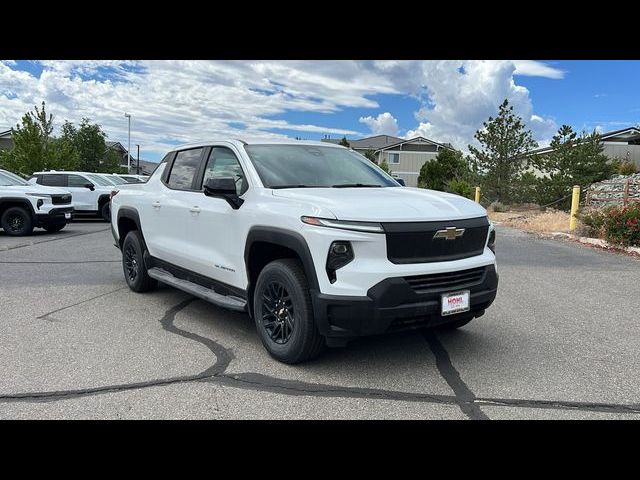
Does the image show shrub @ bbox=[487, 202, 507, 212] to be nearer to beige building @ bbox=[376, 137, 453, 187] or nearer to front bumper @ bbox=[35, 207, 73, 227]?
front bumper @ bbox=[35, 207, 73, 227]

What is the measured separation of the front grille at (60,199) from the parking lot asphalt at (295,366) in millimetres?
7065

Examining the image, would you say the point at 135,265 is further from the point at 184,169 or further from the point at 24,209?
the point at 24,209

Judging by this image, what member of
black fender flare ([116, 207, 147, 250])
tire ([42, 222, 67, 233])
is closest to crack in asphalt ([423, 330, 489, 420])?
black fender flare ([116, 207, 147, 250])

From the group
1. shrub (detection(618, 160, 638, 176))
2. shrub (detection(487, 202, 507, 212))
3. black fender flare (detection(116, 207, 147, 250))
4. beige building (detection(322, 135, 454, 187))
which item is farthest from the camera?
beige building (detection(322, 135, 454, 187))

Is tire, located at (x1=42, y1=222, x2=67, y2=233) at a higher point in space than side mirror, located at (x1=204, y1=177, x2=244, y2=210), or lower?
lower

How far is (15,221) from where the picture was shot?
13250 mm

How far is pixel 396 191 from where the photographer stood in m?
4.80

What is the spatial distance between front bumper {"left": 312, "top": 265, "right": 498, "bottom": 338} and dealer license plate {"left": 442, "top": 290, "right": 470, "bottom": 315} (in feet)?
0.18

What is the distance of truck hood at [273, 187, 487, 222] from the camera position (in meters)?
3.85

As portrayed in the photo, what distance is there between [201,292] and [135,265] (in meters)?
2.08

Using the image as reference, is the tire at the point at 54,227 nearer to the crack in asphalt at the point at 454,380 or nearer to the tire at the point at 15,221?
the tire at the point at 15,221

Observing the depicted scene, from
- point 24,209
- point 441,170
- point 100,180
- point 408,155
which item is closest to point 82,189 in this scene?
point 100,180

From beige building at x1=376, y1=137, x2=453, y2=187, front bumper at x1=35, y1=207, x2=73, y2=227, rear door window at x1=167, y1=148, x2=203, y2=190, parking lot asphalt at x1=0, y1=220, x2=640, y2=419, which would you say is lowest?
parking lot asphalt at x1=0, y1=220, x2=640, y2=419
